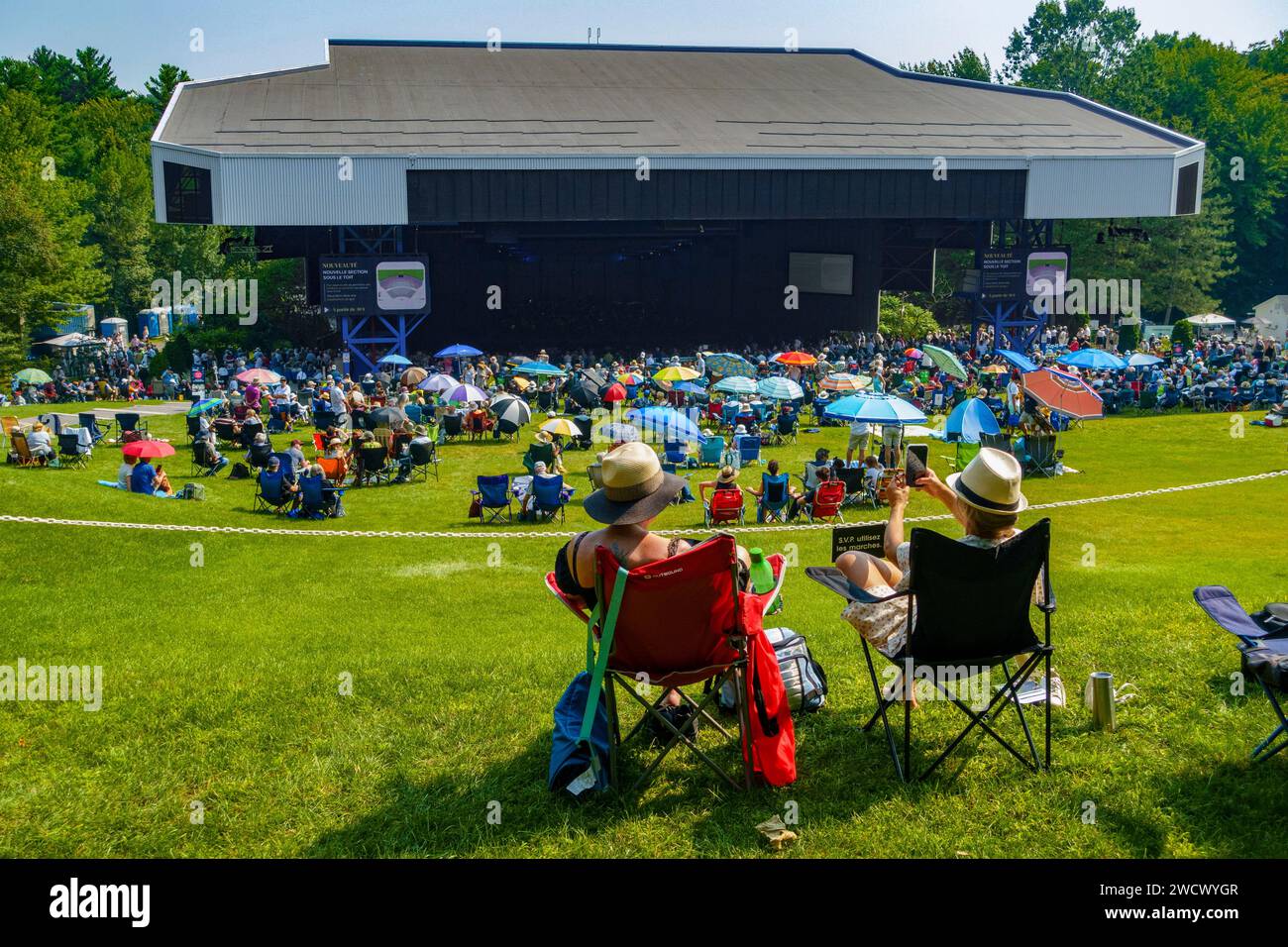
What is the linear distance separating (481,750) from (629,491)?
158cm

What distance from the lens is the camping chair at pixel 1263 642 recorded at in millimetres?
5523

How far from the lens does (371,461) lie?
874 inches

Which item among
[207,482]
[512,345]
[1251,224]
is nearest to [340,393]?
[207,482]

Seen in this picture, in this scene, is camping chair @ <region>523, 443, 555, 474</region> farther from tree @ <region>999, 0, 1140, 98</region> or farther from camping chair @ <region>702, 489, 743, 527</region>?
tree @ <region>999, 0, 1140, 98</region>

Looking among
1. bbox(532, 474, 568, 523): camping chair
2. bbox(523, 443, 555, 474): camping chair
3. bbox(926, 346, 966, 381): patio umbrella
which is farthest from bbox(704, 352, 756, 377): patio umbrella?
bbox(532, 474, 568, 523): camping chair

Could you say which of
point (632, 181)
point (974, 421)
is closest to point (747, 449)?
point (974, 421)

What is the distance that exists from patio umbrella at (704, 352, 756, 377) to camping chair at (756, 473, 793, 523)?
1403 centimetres

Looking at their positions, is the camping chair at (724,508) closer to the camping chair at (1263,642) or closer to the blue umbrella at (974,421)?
the blue umbrella at (974,421)

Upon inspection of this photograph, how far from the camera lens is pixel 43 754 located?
20.3 ft

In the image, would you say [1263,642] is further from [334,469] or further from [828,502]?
[334,469]

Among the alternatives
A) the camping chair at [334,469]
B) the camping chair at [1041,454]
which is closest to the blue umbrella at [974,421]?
the camping chair at [1041,454]

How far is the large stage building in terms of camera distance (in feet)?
128

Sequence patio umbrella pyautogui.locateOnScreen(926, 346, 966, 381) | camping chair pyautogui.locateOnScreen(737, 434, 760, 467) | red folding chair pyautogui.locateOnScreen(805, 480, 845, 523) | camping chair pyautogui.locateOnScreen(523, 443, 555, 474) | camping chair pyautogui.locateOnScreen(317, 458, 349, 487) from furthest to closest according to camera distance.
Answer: patio umbrella pyautogui.locateOnScreen(926, 346, 966, 381) < camping chair pyautogui.locateOnScreen(737, 434, 760, 467) < camping chair pyautogui.locateOnScreen(523, 443, 555, 474) < camping chair pyautogui.locateOnScreen(317, 458, 349, 487) < red folding chair pyautogui.locateOnScreen(805, 480, 845, 523)
